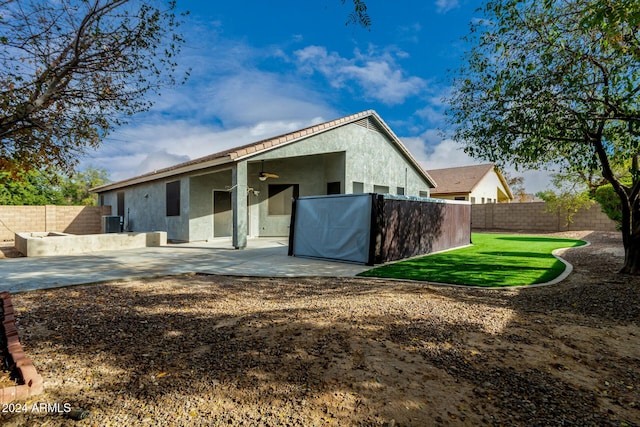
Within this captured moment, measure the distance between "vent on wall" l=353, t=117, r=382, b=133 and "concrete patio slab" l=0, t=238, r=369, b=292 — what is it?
8.37 m

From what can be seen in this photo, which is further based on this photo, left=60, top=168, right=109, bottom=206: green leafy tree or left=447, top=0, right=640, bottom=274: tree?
left=60, top=168, right=109, bottom=206: green leafy tree

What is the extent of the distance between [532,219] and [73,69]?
24.9m

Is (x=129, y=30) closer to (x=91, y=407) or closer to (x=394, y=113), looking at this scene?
(x=91, y=407)

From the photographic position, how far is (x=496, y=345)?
3.41m

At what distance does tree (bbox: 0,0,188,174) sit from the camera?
4.01 meters

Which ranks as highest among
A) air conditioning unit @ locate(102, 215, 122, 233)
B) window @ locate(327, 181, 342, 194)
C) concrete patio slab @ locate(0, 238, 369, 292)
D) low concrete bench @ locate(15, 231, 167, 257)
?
window @ locate(327, 181, 342, 194)

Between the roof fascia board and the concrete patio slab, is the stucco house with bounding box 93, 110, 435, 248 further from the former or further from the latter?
the concrete patio slab

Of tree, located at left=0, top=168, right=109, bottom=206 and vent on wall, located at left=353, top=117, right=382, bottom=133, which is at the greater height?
vent on wall, located at left=353, top=117, right=382, bottom=133

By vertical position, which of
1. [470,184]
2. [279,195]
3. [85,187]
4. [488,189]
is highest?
[85,187]

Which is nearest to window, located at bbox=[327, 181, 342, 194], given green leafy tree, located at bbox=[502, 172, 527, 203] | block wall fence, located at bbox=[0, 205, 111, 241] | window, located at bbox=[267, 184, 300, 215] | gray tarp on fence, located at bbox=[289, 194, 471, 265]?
window, located at bbox=[267, 184, 300, 215]

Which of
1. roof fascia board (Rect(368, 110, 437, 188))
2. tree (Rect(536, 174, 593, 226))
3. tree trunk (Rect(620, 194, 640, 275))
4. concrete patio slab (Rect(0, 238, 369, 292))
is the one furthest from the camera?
tree (Rect(536, 174, 593, 226))

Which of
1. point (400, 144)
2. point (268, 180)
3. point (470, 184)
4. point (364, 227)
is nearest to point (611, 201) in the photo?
point (400, 144)

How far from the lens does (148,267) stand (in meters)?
7.92

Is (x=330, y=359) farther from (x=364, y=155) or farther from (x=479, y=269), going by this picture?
(x=364, y=155)
